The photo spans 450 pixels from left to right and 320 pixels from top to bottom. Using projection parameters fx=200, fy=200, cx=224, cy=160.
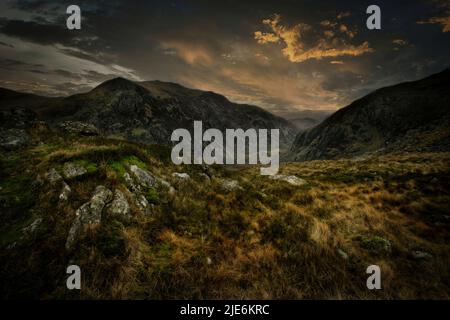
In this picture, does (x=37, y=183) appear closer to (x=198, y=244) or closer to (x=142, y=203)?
(x=142, y=203)

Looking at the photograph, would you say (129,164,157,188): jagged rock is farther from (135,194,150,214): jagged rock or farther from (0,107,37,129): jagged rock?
(0,107,37,129): jagged rock

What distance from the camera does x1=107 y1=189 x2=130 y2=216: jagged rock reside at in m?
5.79

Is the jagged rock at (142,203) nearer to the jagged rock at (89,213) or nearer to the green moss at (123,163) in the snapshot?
the jagged rock at (89,213)

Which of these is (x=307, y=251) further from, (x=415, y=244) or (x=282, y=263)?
(x=415, y=244)

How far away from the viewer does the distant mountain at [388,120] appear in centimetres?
4959

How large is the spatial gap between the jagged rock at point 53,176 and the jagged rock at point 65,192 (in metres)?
0.41

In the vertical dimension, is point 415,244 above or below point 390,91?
below

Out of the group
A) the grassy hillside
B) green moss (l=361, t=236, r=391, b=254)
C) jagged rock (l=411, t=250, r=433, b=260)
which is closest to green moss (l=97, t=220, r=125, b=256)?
the grassy hillside

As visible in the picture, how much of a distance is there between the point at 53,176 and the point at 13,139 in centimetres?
648

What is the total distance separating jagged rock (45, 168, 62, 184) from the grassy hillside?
19 cm

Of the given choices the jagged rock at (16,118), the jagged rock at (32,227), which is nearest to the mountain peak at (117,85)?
the jagged rock at (16,118)
